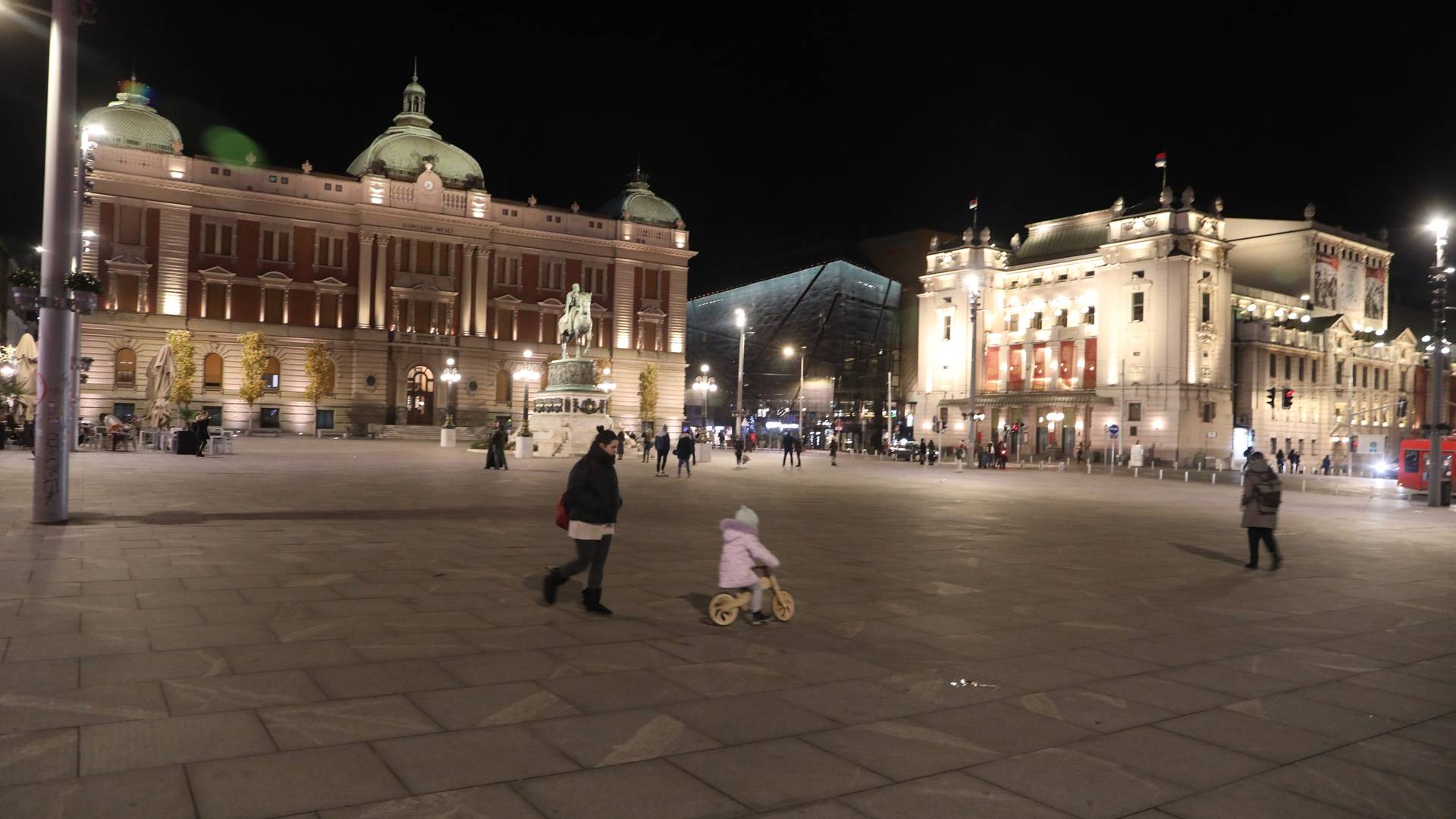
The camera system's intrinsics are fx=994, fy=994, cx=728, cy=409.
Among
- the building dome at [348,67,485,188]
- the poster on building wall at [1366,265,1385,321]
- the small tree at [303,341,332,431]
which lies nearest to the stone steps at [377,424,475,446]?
the small tree at [303,341,332,431]

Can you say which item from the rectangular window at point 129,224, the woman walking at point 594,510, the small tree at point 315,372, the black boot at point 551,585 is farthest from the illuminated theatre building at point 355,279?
the woman walking at point 594,510

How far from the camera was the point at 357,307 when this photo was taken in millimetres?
68438

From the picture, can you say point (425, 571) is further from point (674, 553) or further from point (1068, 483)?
point (1068, 483)

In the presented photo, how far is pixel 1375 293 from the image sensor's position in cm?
7850

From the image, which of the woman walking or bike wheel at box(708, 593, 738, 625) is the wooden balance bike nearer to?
bike wheel at box(708, 593, 738, 625)

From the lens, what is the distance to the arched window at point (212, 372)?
64.2 metres

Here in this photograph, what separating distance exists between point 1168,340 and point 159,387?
56.0 m

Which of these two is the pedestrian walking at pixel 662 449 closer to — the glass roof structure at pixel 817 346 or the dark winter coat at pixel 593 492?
the dark winter coat at pixel 593 492

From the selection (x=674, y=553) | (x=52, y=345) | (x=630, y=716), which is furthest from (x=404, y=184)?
(x=630, y=716)

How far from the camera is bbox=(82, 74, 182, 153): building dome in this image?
62.2 meters

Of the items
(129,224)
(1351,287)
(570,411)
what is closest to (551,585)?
(570,411)

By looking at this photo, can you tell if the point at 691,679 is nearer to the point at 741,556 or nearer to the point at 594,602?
the point at 741,556

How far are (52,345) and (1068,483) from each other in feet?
102

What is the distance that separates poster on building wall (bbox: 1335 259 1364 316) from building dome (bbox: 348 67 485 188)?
65422 millimetres
